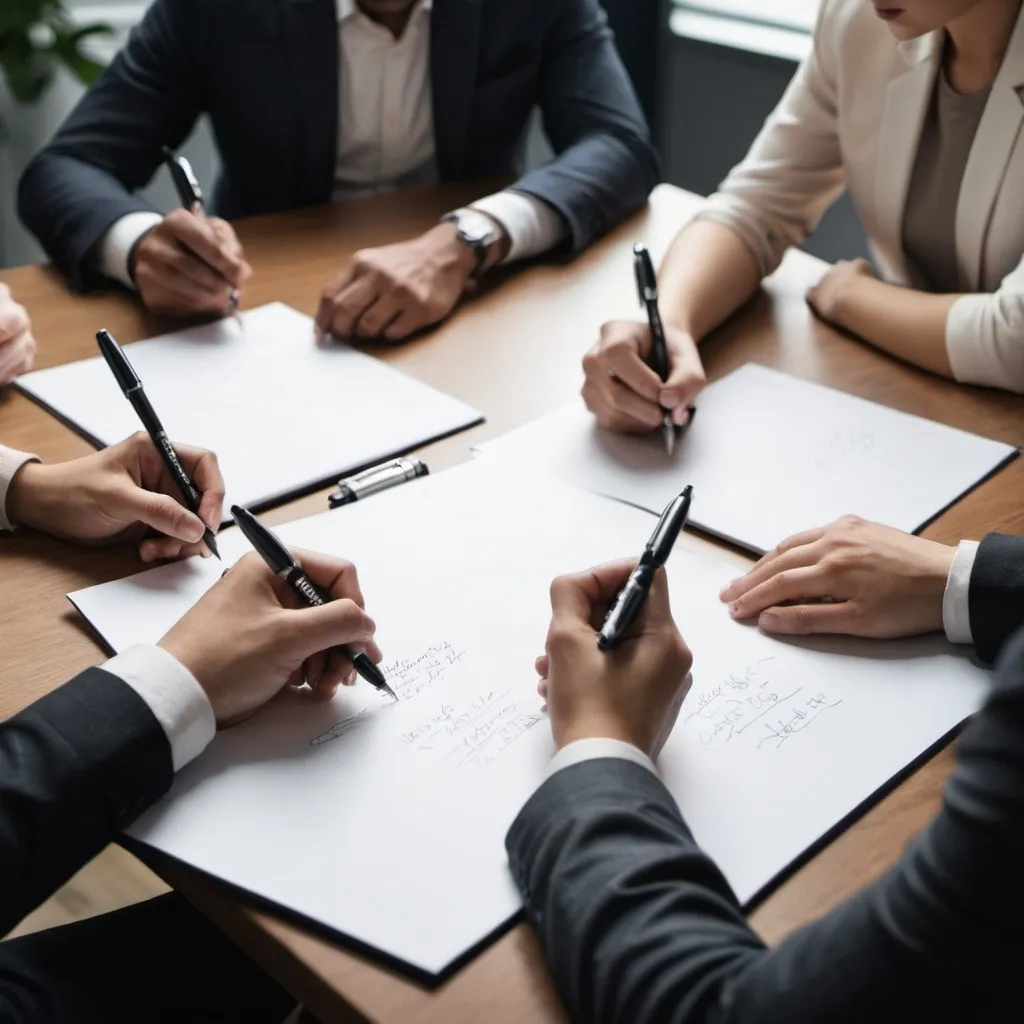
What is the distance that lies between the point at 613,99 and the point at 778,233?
17.4 inches

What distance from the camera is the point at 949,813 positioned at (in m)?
0.44

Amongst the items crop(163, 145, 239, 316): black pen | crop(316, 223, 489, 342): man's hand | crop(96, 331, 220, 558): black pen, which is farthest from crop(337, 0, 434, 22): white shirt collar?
crop(96, 331, 220, 558): black pen

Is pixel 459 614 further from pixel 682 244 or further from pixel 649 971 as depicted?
pixel 682 244

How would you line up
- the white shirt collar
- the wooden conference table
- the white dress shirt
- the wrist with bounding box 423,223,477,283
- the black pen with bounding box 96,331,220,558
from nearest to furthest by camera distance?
the wooden conference table, the black pen with bounding box 96,331,220,558, the wrist with bounding box 423,223,477,283, the white dress shirt, the white shirt collar

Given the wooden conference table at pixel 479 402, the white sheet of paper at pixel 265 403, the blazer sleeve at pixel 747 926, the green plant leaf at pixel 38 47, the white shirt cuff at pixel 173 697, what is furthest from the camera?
the green plant leaf at pixel 38 47

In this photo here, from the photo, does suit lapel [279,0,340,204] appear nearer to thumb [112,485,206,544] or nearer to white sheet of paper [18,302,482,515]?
white sheet of paper [18,302,482,515]

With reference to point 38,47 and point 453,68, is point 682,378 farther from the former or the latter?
point 38,47

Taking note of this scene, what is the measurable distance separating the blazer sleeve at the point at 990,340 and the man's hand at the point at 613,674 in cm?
59

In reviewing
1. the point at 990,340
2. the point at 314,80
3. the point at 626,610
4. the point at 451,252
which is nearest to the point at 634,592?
the point at 626,610

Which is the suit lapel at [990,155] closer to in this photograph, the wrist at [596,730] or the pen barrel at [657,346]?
the pen barrel at [657,346]

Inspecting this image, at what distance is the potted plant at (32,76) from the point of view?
2.47 meters

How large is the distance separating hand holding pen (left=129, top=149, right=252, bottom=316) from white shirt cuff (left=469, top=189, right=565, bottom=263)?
1.06ft

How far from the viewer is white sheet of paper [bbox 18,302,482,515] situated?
3.34 feet

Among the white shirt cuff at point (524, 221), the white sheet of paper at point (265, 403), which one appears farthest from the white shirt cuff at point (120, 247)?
the white shirt cuff at point (524, 221)
